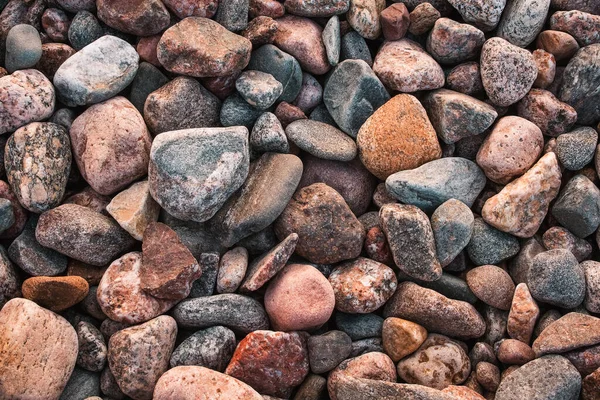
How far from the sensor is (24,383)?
2289mm

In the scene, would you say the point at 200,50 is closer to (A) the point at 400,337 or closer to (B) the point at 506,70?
(B) the point at 506,70

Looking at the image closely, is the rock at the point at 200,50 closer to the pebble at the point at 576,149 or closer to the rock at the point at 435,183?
the rock at the point at 435,183

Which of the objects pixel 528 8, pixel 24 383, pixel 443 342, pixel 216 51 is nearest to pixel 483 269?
pixel 443 342

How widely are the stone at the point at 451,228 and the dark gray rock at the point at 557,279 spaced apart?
330 mm

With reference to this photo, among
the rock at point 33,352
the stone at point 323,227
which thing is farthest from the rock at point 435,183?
the rock at point 33,352

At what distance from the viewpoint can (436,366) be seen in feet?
8.38

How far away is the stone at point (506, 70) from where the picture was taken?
9.02 ft

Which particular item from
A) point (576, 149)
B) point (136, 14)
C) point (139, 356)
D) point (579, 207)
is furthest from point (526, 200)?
point (136, 14)

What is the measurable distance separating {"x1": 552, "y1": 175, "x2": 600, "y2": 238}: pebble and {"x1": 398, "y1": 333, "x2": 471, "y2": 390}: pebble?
0.80m

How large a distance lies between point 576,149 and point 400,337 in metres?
1.22

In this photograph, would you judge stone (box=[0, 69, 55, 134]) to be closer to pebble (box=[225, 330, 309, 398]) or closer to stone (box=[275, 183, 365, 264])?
stone (box=[275, 183, 365, 264])

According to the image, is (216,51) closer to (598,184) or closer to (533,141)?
(533,141)

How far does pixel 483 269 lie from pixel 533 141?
2.15ft

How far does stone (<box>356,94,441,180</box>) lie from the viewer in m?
2.75
